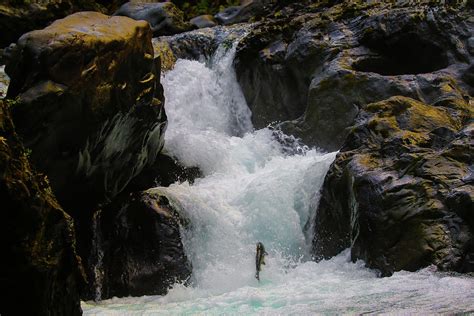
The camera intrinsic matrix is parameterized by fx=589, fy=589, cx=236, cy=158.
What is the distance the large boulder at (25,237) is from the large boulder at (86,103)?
161 centimetres

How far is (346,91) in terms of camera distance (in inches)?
508

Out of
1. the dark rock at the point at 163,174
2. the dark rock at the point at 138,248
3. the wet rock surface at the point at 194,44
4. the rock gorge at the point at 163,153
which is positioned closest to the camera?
the rock gorge at the point at 163,153

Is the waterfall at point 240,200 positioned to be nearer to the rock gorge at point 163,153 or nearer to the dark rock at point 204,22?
the rock gorge at point 163,153

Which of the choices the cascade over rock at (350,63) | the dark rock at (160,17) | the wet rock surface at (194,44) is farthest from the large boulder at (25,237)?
the dark rock at (160,17)

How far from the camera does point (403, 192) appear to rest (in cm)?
790

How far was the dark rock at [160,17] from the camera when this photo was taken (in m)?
20.3

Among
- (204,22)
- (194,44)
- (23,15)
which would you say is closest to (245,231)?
(194,44)

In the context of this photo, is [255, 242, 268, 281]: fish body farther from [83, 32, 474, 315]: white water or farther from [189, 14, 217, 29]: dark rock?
[189, 14, 217, 29]: dark rock

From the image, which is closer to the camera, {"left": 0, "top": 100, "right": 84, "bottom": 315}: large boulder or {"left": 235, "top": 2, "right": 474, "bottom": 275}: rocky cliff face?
{"left": 0, "top": 100, "right": 84, "bottom": 315}: large boulder

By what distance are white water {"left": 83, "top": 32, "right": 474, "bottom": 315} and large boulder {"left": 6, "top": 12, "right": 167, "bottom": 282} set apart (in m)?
1.52

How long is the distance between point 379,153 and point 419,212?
1390mm

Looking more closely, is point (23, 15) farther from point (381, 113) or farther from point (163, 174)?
point (381, 113)

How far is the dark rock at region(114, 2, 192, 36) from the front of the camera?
2033cm

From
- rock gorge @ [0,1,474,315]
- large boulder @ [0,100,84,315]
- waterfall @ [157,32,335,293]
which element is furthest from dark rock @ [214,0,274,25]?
large boulder @ [0,100,84,315]
